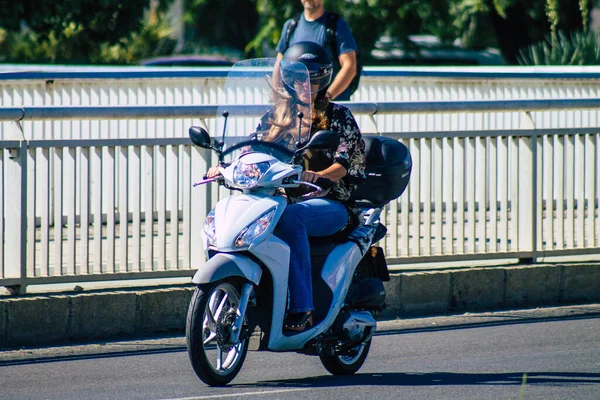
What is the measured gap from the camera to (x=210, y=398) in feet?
19.4

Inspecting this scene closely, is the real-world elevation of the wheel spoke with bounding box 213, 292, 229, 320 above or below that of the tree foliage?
below

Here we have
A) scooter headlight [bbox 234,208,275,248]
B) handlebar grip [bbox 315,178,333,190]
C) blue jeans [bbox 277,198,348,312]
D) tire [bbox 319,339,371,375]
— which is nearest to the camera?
scooter headlight [bbox 234,208,275,248]

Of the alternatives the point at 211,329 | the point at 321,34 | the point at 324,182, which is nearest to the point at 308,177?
the point at 324,182

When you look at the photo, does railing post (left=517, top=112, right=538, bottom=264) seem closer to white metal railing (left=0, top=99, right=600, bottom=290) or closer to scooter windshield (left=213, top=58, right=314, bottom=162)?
white metal railing (left=0, top=99, right=600, bottom=290)

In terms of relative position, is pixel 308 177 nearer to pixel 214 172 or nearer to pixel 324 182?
pixel 324 182

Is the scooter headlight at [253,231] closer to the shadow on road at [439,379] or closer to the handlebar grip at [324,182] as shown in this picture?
the handlebar grip at [324,182]

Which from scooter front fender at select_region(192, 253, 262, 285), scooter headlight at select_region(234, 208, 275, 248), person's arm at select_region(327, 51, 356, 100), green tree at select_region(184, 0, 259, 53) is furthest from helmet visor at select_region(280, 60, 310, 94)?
green tree at select_region(184, 0, 259, 53)

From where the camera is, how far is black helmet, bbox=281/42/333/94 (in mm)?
6340

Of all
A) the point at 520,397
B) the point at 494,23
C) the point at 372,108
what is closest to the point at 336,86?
the point at 372,108

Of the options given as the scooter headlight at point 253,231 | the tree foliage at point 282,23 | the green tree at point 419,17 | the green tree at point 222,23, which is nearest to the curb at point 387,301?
the scooter headlight at point 253,231

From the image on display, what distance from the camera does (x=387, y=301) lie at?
849 centimetres

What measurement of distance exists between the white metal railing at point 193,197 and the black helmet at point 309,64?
0.34 m

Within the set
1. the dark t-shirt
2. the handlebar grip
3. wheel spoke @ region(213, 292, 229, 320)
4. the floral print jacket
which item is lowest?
wheel spoke @ region(213, 292, 229, 320)

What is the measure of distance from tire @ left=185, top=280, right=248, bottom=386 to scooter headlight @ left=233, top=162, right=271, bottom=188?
0.49 m
